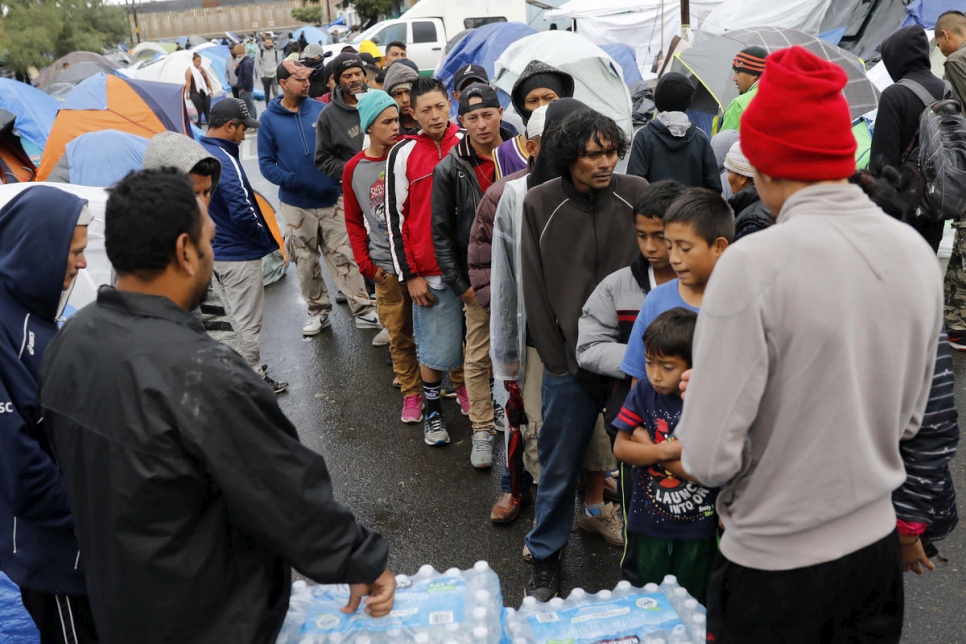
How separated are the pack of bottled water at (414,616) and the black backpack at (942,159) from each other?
4188mm

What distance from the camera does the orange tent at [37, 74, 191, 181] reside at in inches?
311

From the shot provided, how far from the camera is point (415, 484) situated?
14.7 feet

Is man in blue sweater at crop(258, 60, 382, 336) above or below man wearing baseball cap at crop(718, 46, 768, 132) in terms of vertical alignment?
below

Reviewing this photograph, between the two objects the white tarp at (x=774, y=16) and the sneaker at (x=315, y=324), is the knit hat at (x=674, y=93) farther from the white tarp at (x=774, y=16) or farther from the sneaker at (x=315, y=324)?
the white tarp at (x=774, y=16)

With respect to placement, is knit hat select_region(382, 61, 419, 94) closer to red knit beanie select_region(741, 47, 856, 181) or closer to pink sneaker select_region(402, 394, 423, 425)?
pink sneaker select_region(402, 394, 423, 425)

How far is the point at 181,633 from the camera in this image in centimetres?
179

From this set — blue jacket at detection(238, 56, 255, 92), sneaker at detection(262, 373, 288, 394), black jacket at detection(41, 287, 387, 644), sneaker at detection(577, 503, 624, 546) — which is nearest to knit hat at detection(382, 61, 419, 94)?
sneaker at detection(262, 373, 288, 394)

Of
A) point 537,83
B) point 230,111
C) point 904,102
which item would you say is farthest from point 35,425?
point 904,102

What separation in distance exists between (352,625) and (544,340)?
141 cm

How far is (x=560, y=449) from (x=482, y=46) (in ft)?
43.4

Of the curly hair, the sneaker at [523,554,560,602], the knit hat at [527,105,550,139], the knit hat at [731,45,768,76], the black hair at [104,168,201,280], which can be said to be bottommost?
the sneaker at [523,554,560,602]

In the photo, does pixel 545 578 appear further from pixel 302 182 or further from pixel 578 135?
pixel 302 182

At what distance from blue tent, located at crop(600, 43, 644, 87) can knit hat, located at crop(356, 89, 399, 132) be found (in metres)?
11.2

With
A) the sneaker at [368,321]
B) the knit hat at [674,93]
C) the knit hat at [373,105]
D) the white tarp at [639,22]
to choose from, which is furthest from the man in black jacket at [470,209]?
the white tarp at [639,22]
